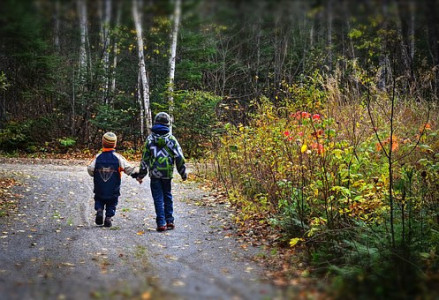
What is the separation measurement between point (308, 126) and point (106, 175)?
3655 mm

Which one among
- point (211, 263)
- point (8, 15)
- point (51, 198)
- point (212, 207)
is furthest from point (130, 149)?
point (8, 15)

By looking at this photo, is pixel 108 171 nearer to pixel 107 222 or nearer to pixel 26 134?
pixel 107 222

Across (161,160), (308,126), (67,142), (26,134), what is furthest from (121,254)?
(26,134)

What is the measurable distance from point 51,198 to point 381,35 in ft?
26.6

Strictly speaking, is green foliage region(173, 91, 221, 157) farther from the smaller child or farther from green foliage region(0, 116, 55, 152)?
the smaller child

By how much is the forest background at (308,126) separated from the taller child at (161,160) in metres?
1.47

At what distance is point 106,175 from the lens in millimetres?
7340

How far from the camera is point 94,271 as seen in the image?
199 inches

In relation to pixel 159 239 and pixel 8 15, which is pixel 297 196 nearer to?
pixel 159 239

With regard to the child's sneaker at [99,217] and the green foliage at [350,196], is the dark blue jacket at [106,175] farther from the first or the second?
the green foliage at [350,196]

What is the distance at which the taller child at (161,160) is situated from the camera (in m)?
7.14

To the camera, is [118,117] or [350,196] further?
[118,117]

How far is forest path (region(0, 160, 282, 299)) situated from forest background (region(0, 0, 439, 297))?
71 cm

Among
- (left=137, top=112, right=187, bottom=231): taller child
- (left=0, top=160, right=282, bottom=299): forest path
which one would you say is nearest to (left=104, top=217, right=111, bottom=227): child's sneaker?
(left=0, top=160, right=282, bottom=299): forest path
